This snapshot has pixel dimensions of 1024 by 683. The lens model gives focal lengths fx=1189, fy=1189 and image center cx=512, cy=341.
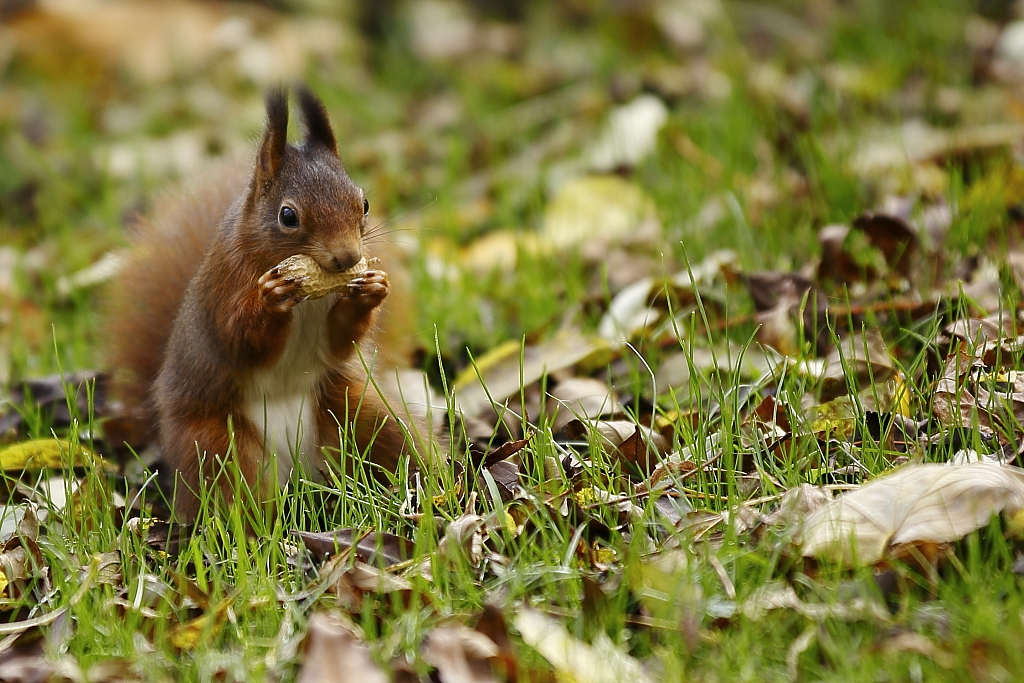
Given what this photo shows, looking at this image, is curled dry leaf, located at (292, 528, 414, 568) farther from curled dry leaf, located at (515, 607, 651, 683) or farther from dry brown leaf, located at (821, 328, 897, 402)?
dry brown leaf, located at (821, 328, 897, 402)

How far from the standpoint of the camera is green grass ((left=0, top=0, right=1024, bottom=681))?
4.19 feet

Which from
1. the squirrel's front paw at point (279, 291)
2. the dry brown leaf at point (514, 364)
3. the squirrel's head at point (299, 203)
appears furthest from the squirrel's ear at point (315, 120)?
the dry brown leaf at point (514, 364)

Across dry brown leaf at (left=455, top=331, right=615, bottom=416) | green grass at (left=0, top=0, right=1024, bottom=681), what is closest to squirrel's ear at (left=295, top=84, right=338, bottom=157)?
green grass at (left=0, top=0, right=1024, bottom=681)

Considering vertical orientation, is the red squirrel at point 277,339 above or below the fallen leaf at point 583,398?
above

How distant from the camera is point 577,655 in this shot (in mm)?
1238

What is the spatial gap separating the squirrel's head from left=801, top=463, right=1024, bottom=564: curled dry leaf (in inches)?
29.8

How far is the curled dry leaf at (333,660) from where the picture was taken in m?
1.21

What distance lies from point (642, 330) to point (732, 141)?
102 centimetres

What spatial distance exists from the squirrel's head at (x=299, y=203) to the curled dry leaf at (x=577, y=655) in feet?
2.10

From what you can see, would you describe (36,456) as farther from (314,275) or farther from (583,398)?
(583,398)

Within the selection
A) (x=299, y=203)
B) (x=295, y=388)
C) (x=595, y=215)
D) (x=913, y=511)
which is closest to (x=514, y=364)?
(x=295, y=388)

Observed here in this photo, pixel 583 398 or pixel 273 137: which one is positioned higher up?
pixel 273 137

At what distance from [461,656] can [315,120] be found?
909 millimetres

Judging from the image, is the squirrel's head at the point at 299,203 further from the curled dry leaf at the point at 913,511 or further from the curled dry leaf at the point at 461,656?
the curled dry leaf at the point at 913,511
